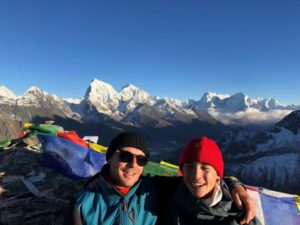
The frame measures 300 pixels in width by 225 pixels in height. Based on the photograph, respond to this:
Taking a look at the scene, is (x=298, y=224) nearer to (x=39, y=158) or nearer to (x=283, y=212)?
(x=283, y=212)

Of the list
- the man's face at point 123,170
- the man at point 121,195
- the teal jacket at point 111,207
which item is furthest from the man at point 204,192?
the man's face at point 123,170

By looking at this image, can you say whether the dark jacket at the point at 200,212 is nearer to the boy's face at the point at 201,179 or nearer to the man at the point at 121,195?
the boy's face at the point at 201,179

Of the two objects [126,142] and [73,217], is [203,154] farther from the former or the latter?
[73,217]

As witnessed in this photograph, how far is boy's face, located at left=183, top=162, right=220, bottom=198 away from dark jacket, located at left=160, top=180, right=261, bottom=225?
199 millimetres

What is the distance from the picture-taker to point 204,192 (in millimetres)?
6824

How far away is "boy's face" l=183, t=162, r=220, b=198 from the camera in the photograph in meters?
6.80

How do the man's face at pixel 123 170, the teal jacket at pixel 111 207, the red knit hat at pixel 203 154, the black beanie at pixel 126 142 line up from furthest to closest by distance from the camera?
the black beanie at pixel 126 142 → the man's face at pixel 123 170 → the teal jacket at pixel 111 207 → the red knit hat at pixel 203 154

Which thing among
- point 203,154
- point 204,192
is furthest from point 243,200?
point 203,154

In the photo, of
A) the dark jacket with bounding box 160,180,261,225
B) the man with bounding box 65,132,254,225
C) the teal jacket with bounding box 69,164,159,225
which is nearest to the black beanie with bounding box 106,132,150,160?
the man with bounding box 65,132,254,225

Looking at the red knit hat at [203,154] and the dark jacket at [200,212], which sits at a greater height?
the red knit hat at [203,154]

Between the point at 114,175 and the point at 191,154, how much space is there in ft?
5.89

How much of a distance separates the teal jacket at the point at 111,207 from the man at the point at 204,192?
0.76 meters

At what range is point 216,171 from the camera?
701 cm

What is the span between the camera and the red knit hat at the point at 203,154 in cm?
679
